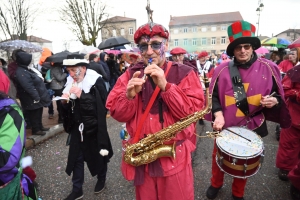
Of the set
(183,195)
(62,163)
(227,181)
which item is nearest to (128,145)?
(183,195)

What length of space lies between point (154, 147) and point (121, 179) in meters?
2.05

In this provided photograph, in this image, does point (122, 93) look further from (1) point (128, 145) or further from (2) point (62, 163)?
(2) point (62, 163)

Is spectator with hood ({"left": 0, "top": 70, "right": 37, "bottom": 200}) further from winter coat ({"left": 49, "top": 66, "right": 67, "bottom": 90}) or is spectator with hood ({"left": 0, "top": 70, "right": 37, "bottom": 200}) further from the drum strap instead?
winter coat ({"left": 49, "top": 66, "right": 67, "bottom": 90})

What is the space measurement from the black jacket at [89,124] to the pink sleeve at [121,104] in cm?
→ 103

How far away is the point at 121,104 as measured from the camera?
5.59 feet

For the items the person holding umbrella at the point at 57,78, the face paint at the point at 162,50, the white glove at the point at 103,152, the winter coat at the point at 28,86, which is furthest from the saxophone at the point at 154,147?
the person holding umbrella at the point at 57,78

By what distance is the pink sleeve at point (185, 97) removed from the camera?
1587 mm

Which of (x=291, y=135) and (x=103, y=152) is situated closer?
(x=103, y=152)

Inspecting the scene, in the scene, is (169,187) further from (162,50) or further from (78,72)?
(78,72)

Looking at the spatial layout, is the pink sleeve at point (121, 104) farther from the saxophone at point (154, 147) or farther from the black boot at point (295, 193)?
the black boot at point (295, 193)

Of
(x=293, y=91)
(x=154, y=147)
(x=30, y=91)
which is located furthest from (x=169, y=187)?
(x=30, y=91)

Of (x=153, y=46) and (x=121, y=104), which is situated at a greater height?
(x=153, y=46)

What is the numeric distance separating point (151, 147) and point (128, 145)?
213 mm

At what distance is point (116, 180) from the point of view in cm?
348
